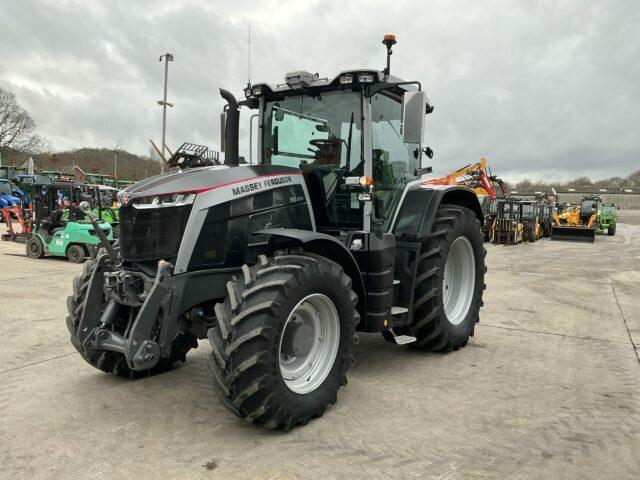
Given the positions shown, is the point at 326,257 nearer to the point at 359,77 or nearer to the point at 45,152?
the point at 359,77

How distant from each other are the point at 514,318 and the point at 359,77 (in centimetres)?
426

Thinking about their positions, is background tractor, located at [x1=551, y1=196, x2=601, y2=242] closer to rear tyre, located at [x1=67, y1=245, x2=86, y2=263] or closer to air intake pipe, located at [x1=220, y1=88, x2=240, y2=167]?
rear tyre, located at [x1=67, y1=245, x2=86, y2=263]

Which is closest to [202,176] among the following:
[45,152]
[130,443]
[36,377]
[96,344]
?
[96,344]

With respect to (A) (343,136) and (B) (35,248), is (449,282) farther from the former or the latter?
(B) (35,248)

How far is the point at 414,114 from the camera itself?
404 cm

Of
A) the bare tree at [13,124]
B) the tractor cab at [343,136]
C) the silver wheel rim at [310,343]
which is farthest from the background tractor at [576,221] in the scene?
the bare tree at [13,124]

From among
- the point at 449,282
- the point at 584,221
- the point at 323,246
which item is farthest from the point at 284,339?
the point at 584,221

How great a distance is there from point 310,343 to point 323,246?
28.1 inches

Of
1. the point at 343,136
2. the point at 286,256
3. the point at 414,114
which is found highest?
the point at 414,114

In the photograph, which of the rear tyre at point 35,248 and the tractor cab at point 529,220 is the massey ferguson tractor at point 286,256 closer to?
the rear tyre at point 35,248

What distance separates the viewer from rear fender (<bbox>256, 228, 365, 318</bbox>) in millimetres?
3568

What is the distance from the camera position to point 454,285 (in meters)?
5.57

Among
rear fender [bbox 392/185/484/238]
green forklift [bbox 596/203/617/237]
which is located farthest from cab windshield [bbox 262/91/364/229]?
green forklift [bbox 596/203/617/237]

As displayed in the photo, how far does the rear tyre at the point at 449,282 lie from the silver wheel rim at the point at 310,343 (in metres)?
1.28
